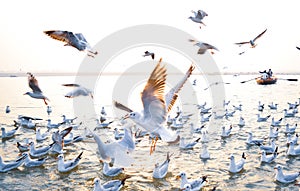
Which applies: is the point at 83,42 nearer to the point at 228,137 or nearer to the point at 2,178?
the point at 2,178

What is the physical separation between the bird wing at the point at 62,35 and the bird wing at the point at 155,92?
329 cm

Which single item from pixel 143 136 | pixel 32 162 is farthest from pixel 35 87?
pixel 143 136

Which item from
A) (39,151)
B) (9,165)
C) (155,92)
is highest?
(155,92)

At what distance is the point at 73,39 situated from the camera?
8.33 meters

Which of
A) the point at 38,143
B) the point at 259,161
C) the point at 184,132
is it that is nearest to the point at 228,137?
the point at 184,132

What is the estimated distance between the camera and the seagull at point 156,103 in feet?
19.3

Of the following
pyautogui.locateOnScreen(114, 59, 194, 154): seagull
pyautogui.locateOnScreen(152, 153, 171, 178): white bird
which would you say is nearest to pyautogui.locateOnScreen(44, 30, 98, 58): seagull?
pyautogui.locateOnScreen(114, 59, 194, 154): seagull

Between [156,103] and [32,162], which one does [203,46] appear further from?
[32,162]

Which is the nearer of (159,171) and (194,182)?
(194,182)

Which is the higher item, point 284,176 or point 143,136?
point 143,136

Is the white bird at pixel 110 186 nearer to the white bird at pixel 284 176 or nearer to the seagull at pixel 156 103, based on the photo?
the seagull at pixel 156 103

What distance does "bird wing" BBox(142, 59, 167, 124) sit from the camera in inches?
231

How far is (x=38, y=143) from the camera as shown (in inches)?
540

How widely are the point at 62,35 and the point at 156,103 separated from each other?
3595 mm
